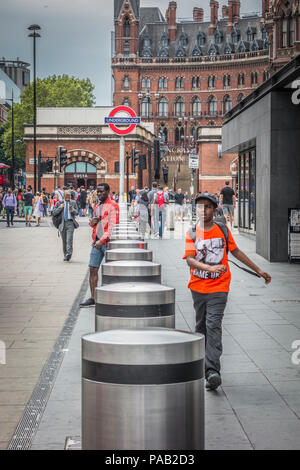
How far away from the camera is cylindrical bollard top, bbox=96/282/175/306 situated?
541 cm

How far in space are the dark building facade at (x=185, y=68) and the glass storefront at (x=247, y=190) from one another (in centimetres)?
7467

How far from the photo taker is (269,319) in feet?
33.1

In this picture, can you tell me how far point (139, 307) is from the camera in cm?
543

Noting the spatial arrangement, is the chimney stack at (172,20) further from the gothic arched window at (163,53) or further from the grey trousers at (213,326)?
the grey trousers at (213,326)

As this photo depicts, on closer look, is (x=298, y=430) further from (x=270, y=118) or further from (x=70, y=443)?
(x=270, y=118)

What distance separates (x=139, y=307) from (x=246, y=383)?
1.82m

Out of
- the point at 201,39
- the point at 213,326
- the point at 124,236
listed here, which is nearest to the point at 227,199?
the point at 124,236

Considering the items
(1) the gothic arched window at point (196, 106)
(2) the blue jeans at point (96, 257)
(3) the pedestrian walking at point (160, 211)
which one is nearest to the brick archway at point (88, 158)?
(3) the pedestrian walking at point (160, 211)

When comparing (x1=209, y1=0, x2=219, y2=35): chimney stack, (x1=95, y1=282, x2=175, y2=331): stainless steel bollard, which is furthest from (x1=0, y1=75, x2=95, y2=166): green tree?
(x1=95, y1=282, x2=175, y2=331): stainless steel bollard

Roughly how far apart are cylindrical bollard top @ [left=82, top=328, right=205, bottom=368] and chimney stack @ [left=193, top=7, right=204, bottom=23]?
4470 inches

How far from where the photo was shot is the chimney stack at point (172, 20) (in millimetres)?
109312

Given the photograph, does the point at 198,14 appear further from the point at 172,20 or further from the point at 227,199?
the point at 227,199

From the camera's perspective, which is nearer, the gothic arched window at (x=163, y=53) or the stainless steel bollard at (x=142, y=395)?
the stainless steel bollard at (x=142, y=395)
